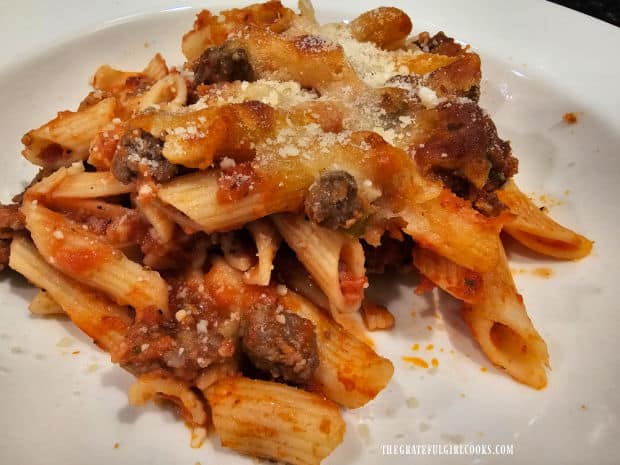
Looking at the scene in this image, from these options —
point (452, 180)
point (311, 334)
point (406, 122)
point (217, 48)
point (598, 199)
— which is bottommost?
point (598, 199)

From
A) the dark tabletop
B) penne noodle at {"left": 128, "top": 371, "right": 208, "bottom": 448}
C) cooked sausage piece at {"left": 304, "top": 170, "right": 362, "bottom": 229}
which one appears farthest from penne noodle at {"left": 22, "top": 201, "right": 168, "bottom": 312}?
the dark tabletop

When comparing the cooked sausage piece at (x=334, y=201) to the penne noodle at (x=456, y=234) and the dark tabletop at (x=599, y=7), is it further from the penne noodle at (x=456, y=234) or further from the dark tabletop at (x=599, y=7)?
the dark tabletop at (x=599, y=7)

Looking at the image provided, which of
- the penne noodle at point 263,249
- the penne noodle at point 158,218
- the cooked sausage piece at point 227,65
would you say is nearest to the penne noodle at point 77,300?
the penne noodle at point 158,218

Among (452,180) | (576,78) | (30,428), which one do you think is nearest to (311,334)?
(452,180)

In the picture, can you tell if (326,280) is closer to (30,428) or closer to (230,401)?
(230,401)

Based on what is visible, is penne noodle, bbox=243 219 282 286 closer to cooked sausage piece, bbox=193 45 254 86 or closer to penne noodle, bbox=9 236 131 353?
penne noodle, bbox=9 236 131 353

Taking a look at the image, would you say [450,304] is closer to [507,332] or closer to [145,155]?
[507,332]
